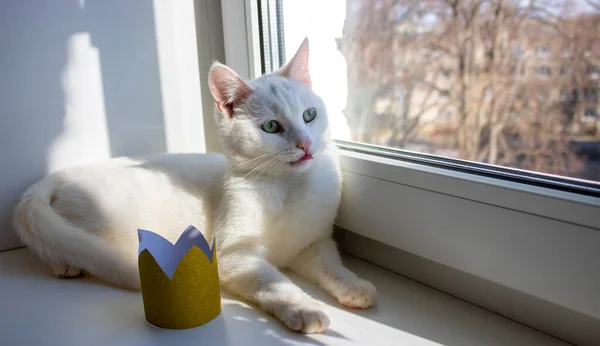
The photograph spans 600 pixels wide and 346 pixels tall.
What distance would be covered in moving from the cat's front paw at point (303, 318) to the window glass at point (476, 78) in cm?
39

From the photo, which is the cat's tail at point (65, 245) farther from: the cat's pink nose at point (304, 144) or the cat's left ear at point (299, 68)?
the cat's left ear at point (299, 68)

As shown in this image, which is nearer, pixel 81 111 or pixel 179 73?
pixel 81 111

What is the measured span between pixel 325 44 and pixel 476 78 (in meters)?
0.51

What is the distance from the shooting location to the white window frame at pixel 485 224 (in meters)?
0.63

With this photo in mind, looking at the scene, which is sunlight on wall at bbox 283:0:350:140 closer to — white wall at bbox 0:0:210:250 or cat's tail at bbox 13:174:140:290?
white wall at bbox 0:0:210:250

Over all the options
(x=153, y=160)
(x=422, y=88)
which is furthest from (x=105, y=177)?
(x=422, y=88)

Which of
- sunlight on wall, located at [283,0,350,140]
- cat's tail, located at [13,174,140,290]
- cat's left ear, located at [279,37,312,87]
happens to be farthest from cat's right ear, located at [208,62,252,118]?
cat's tail, located at [13,174,140,290]

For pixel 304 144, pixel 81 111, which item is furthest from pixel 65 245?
pixel 304 144

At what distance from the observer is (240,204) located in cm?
92

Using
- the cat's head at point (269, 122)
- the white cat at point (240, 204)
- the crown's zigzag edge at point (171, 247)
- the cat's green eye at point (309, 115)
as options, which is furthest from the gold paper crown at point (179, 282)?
the cat's green eye at point (309, 115)

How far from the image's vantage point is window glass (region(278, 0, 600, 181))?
2.17 feet

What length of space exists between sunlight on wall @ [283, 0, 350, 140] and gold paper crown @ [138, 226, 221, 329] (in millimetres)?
510

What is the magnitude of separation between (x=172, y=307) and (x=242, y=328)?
12cm

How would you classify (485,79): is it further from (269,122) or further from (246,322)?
(246,322)
